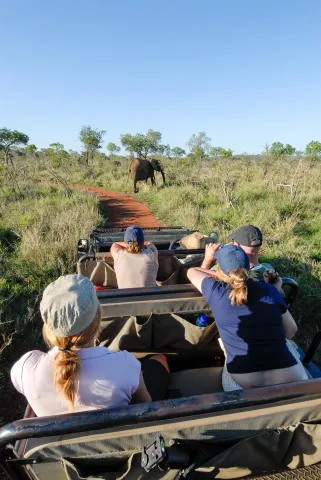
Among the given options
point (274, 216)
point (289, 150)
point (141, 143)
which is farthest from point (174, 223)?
point (141, 143)

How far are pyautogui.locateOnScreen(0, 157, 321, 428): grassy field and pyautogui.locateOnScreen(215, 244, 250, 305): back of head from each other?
2081 millimetres

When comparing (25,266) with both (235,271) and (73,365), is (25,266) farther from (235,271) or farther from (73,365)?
(73,365)

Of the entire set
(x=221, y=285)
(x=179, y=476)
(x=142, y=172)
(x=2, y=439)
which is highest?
(x=142, y=172)

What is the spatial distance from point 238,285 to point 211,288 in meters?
Answer: 0.21

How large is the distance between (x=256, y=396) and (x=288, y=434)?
23 cm

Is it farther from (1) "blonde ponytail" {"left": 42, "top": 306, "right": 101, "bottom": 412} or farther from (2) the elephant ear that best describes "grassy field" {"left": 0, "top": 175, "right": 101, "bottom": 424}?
(2) the elephant ear

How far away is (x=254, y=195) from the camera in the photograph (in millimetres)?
10570

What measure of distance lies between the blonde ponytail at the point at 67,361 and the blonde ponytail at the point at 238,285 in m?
0.86

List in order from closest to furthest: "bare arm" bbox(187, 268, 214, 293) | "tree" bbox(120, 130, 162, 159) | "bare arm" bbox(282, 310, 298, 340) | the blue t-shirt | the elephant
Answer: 1. the blue t-shirt
2. "bare arm" bbox(282, 310, 298, 340)
3. "bare arm" bbox(187, 268, 214, 293)
4. the elephant
5. "tree" bbox(120, 130, 162, 159)

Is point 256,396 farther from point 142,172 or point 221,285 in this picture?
point 142,172

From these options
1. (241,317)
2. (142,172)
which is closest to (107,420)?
(241,317)

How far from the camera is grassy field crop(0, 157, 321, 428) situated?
4.14 meters

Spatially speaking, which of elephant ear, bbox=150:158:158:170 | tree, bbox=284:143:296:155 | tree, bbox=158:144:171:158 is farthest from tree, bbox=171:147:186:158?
elephant ear, bbox=150:158:158:170

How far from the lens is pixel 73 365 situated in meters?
1.34
